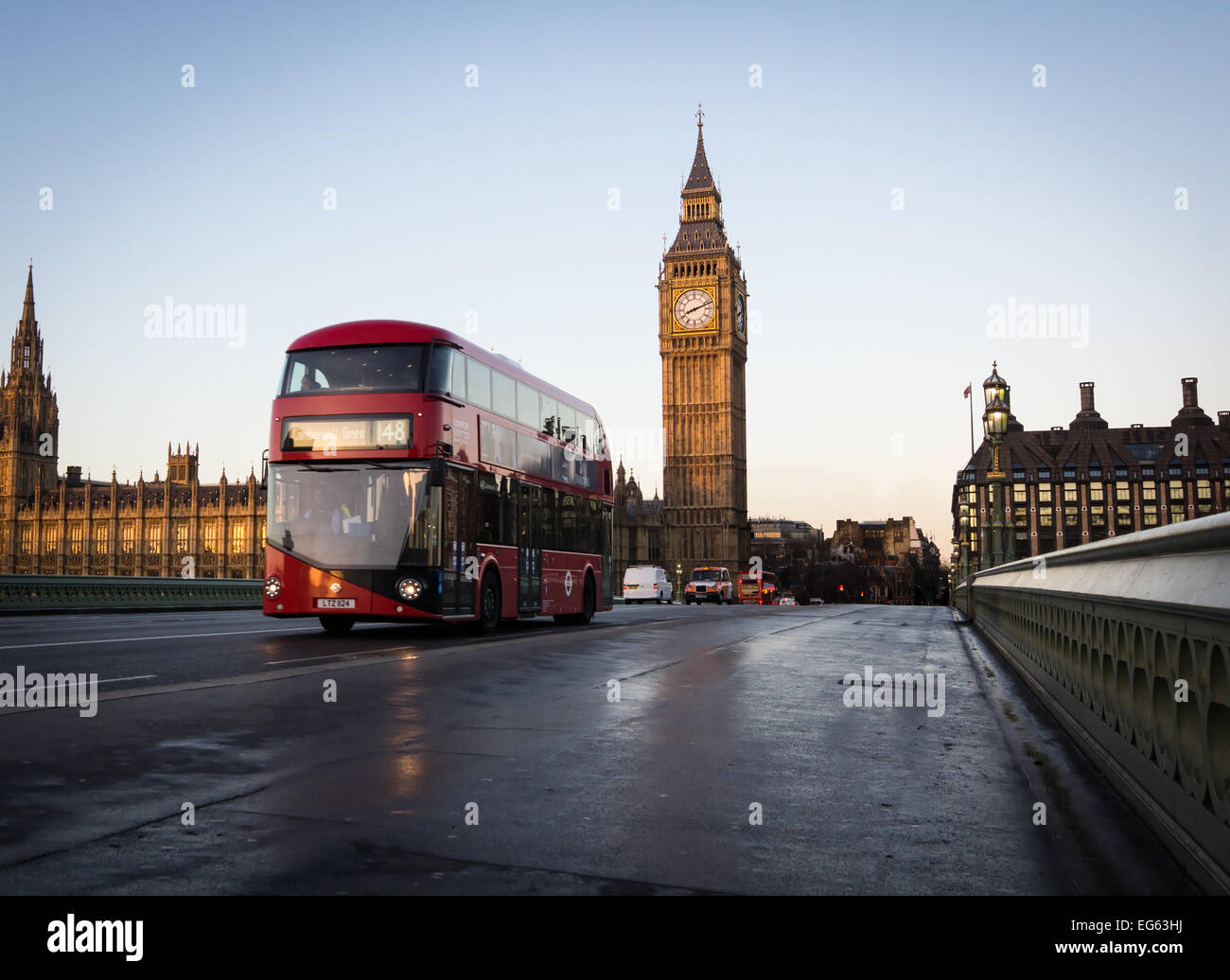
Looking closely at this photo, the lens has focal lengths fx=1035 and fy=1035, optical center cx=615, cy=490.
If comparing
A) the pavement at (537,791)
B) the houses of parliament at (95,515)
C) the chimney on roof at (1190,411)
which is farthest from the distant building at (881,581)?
the pavement at (537,791)

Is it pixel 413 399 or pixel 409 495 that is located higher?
pixel 413 399

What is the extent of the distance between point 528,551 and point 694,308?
93.9 meters

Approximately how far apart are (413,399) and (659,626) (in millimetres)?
7766

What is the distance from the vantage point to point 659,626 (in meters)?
19.2

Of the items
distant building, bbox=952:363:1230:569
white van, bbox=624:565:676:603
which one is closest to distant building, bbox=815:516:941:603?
distant building, bbox=952:363:1230:569

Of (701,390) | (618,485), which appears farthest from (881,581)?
(701,390)

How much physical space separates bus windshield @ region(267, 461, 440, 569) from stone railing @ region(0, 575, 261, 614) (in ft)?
37.4

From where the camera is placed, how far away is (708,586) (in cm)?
5416

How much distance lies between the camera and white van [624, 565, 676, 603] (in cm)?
4991

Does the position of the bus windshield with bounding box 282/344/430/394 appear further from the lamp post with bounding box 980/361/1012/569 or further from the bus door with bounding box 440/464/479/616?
the lamp post with bounding box 980/361/1012/569

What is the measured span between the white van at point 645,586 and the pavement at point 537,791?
40569 mm

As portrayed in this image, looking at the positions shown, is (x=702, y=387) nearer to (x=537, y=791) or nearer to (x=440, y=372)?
(x=440, y=372)
